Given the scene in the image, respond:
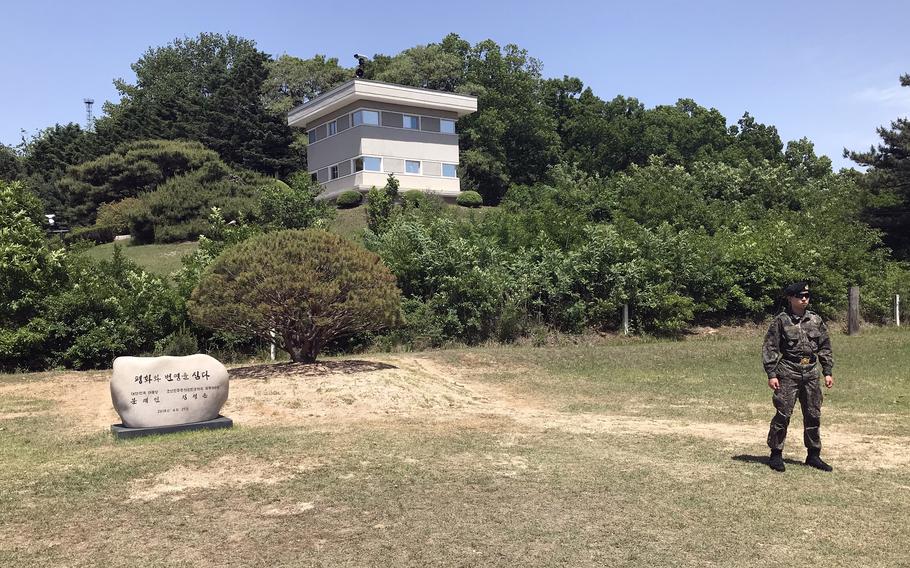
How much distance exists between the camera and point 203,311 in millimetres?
13984

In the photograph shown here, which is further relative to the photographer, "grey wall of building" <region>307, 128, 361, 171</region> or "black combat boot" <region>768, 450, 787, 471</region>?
"grey wall of building" <region>307, 128, 361, 171</region>

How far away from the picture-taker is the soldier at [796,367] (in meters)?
8.09

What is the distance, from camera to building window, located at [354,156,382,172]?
40.5m

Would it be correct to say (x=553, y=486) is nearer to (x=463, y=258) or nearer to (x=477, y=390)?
(x=477, y=390)

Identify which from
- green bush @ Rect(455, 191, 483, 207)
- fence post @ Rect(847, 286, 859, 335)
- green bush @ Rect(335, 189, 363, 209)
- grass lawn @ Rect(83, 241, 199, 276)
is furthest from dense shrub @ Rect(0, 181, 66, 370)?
green bush @ Rect(455, 191, 483, 207)

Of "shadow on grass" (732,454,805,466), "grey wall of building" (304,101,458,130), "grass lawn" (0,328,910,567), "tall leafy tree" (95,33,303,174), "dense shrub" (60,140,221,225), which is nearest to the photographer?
"grass lawn" (0,328,910,567)

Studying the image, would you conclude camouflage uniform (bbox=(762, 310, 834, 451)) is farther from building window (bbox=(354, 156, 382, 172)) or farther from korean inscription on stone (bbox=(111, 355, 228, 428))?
building window (bbox=(354, 156, 382, 172))

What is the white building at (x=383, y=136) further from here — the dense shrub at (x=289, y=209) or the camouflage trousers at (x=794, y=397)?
the camouflage trousers at (x=794, y=397)

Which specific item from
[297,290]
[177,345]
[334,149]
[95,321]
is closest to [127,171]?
[334,149]

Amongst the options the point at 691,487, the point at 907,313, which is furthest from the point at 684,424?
the point at 907,313

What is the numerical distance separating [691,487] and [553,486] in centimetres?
131

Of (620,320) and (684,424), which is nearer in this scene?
(684,424)

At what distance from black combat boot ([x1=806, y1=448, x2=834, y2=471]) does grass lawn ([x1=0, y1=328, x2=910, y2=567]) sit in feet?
0.62

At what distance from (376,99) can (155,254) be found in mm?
13806
